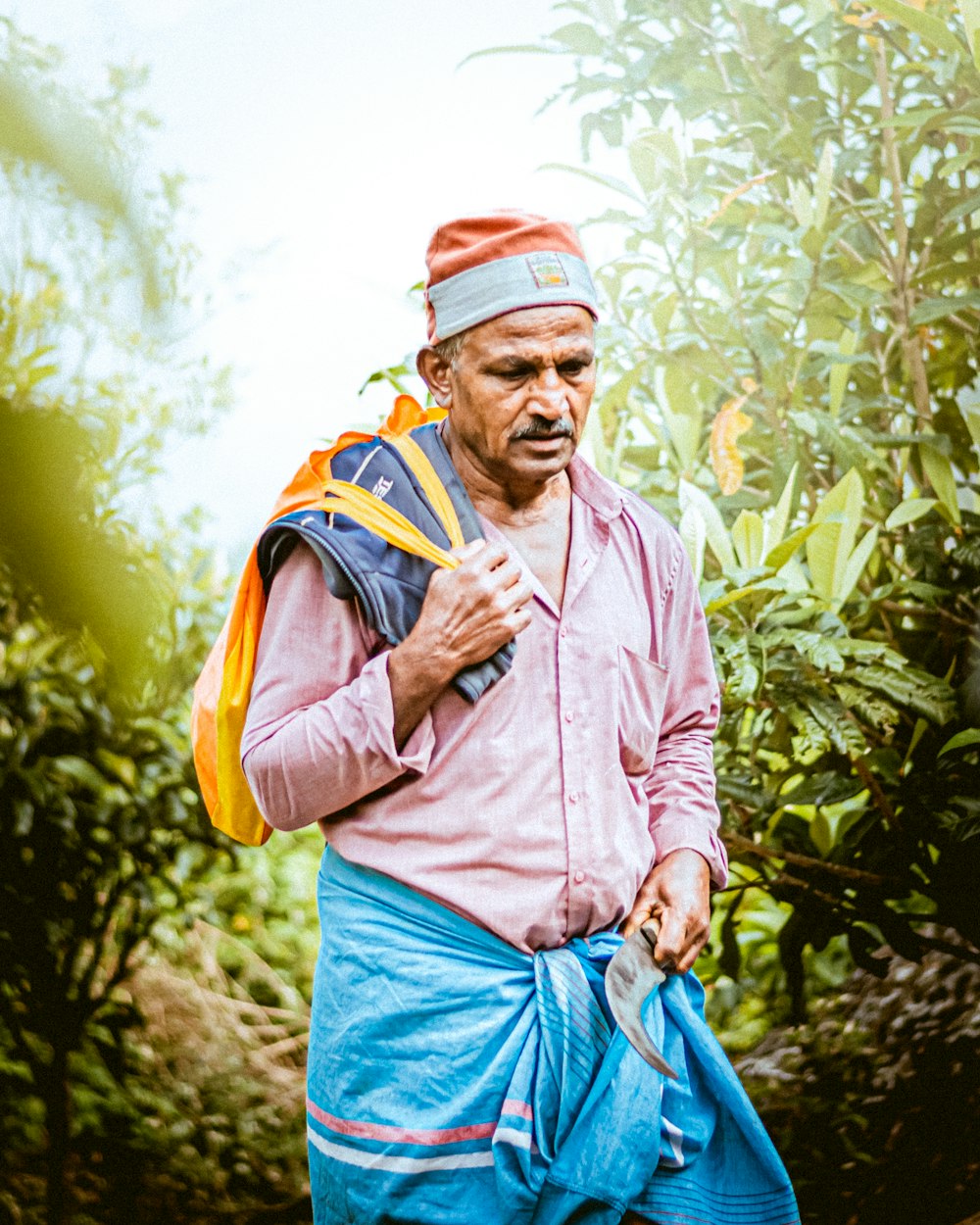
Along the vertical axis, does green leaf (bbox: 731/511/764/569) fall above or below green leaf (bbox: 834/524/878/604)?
above

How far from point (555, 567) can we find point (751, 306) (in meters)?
1.50

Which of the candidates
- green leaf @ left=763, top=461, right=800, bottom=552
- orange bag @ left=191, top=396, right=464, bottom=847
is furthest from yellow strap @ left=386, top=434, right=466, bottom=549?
green leaf @ left=763, top=461, right=800, bottom=552

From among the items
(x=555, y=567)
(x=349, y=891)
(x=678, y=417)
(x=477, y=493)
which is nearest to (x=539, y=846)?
(x=349, y=891)

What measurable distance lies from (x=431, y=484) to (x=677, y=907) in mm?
634

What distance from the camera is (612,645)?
5.20 feet

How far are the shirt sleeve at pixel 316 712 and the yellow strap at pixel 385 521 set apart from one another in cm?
7

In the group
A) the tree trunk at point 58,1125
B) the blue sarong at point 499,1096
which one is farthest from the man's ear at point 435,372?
the tree trunk at point 58,1125

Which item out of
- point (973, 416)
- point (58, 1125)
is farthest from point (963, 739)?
point (58, 1125)

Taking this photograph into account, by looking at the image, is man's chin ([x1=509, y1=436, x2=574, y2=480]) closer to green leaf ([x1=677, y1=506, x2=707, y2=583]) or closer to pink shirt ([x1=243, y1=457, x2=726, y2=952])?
pink shirt ([x1=243, y1=457, x2=726, y2=952])

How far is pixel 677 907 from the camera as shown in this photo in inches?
62.1

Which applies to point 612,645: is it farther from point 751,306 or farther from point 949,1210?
point 949,1210

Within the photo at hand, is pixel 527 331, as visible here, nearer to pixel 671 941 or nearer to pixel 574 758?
pixel 574 758

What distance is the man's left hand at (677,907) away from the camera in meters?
1.55

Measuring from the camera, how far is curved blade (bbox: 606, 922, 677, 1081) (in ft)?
4.63
